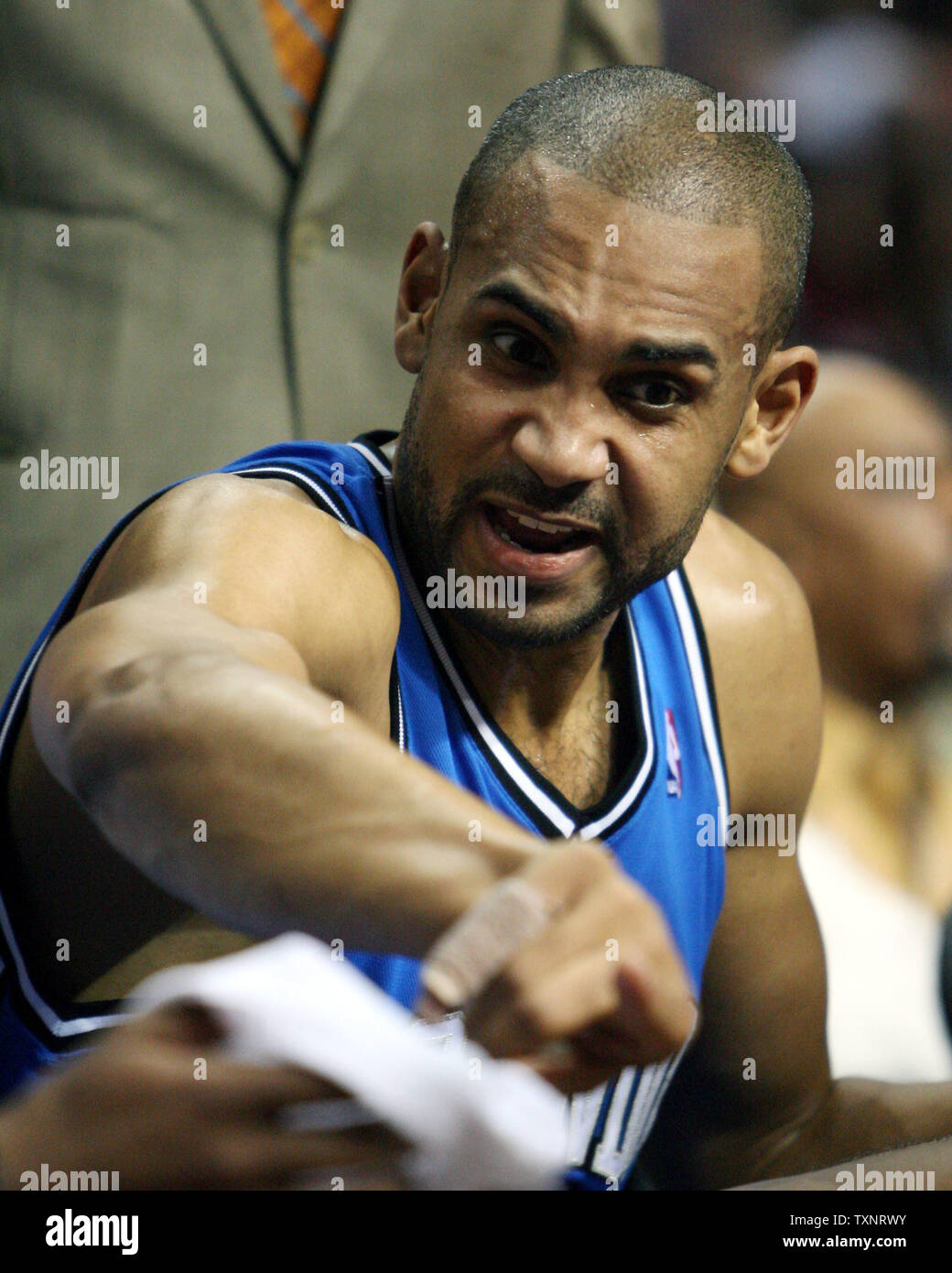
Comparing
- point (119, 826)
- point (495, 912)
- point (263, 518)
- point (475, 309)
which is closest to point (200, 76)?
point (475, 309)

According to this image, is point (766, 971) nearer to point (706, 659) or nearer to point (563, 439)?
point (706, 659)

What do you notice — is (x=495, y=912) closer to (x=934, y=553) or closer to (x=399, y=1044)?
(x=399, y=1044)

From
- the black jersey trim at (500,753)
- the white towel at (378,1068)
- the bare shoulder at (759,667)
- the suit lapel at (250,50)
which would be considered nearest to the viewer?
the white towel at (378,1068)

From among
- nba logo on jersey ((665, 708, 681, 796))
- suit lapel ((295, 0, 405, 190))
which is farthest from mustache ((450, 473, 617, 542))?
suit lapel ((295, 0, 405, 190))

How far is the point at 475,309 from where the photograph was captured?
963 mm

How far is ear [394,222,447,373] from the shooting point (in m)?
1.08

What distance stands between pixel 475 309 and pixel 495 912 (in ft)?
1.85

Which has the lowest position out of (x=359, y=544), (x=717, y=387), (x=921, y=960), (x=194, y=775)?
(x=921, y=960)

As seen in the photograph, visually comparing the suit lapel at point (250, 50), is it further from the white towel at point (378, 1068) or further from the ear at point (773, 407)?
the white towel at point (378, 1068)

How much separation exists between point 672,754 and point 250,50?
3.47ft

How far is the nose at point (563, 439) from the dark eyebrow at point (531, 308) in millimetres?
37

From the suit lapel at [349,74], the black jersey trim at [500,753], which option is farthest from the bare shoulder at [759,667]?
the suit lapel at [349,74]

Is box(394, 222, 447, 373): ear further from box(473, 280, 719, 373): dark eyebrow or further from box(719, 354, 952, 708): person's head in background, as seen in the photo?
box(719, 354, 952, 708): person's head in background

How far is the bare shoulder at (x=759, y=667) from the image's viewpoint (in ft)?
4.09
